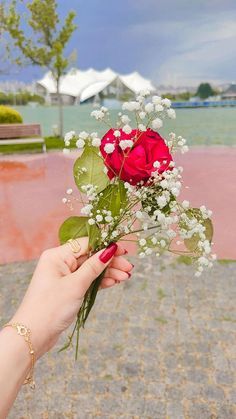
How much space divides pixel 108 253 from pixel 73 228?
19cm

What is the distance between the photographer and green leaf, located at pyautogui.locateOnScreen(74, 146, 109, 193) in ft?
5.85

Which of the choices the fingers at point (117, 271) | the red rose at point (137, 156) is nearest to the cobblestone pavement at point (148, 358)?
the fingers at point (117, 271)

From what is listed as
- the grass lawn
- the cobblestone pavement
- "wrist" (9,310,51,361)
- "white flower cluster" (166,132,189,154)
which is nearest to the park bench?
the grass lawn

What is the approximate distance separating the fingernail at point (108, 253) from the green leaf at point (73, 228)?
0.12m

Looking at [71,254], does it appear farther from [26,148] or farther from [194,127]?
[194,127]

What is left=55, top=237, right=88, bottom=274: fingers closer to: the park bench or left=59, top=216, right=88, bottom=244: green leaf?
left=59, top=216, right=88, bottom=244: green leaf

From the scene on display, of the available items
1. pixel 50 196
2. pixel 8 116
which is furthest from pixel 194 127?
pixel 50 196

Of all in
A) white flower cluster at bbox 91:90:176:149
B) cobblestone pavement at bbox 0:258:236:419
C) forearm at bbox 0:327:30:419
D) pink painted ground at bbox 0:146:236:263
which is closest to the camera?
forearm at bbox 0:327:30:419

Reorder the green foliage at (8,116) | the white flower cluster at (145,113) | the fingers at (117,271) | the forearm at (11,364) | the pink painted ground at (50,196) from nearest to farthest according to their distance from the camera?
the forearm at (11,364), the white flower cluster at (145,113), the fingers at (117,271), the pink painted ground at (50,196), the green foliage at (8,116)

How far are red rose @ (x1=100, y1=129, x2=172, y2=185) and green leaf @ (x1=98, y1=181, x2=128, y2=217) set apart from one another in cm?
5

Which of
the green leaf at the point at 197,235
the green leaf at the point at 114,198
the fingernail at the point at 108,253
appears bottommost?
the fingernail at the point at 108,253

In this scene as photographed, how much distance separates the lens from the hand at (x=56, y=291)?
66.2 inches

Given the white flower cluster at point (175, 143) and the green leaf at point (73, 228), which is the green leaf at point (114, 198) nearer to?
the green leaf at point (73, 228)

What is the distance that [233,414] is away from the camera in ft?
13.3
